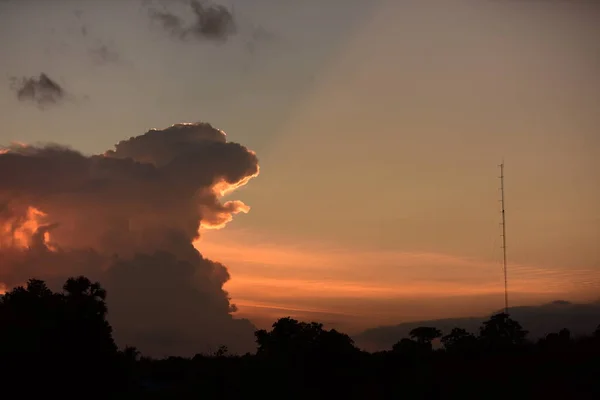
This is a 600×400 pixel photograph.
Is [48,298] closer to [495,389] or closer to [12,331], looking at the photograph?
[12,331]

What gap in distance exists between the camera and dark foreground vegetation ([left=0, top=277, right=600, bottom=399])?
3562cm

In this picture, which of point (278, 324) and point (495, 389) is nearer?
point (495, 389)

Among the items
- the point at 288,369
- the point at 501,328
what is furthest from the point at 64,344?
the point at 501,328

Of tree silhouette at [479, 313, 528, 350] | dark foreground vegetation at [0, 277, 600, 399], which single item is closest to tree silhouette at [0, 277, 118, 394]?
dark foreground vegetation at [0, 277, 600, 399]

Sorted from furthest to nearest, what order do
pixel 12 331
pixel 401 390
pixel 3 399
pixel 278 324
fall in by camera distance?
1. pixel 278 324
2. pixel 12 331
3. pixel 3 399
4. pixel 401 390

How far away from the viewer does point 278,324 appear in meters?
100

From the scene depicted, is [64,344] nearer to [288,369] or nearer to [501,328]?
[288,369]

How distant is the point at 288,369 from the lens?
145 ft

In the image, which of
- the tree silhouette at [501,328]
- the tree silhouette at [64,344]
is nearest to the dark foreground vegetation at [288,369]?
the tree silhouette at [64,344]

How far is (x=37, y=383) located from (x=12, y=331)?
12.4 ft

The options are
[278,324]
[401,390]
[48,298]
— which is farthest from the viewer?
[278,324]

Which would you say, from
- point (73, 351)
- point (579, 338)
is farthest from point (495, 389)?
point (73, 351)

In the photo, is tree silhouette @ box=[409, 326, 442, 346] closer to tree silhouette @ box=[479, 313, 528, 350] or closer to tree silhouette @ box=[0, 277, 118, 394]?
tree silhouette @ box=[479, 313, 528, 350]

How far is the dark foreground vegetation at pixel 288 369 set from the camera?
35.6 meters
